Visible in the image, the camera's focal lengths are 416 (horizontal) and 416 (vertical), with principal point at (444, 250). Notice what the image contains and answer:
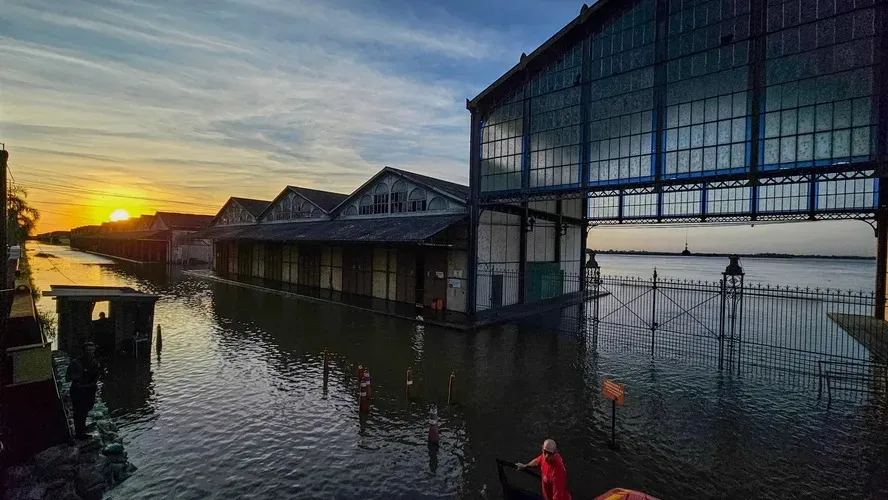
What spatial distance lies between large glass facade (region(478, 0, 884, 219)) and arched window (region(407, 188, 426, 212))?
5.59m

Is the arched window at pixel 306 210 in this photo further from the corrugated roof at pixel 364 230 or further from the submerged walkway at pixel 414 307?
the submerged walkway at pixel 414 307

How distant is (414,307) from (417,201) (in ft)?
24.5

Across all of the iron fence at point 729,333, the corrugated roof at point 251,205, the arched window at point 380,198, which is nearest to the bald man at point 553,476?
the iron fence at point 729,333

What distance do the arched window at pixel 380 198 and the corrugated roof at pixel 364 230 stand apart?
876 millimetres

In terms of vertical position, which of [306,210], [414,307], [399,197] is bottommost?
[414,307]

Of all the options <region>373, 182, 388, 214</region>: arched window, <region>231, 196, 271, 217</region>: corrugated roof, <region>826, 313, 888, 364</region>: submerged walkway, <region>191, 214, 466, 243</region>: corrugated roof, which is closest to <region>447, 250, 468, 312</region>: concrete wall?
<region>191, 214, 466, 243</region>: corrugated roof

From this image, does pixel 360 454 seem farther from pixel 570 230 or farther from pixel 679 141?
pixel 570 230

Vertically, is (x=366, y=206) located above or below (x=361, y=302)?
above

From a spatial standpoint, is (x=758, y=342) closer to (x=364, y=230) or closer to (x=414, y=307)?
(x=414, y=307)

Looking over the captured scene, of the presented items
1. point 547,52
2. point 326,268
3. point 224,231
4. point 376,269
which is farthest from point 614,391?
point 224,231

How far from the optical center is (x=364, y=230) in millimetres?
29531

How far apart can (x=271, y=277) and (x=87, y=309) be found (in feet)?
88.0

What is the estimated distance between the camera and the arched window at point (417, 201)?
94.3 feet

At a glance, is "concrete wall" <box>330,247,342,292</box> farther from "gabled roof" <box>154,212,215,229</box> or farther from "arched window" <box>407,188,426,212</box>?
"gabled roof" <box>154,212,215,229</box>
